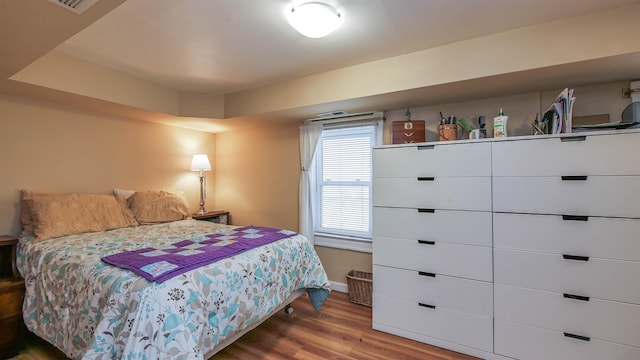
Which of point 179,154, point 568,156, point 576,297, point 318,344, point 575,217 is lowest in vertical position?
point 318,344

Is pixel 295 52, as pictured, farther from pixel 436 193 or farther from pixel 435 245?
pixel 435 245

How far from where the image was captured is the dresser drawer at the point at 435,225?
2.07 m

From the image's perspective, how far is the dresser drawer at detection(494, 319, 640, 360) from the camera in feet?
5.57

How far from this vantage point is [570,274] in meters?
1.79

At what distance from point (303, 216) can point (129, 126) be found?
7.66 ft

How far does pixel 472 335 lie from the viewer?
205 centimetres

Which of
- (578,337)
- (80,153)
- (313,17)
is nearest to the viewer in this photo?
(313,17)

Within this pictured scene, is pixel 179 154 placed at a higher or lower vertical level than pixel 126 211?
higher

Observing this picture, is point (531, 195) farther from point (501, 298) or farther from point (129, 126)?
point (129, 126)

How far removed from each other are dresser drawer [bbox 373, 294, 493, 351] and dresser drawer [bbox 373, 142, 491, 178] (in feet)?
3.55

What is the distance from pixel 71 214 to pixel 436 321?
3.24m

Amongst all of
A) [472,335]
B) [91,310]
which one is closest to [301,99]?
[91,310]

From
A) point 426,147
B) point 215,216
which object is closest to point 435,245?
point 426,147

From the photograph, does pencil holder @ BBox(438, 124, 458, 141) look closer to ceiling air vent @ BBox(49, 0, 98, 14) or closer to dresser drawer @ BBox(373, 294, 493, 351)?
dresser drawer @ BBox(373, 294, 493, 351)
